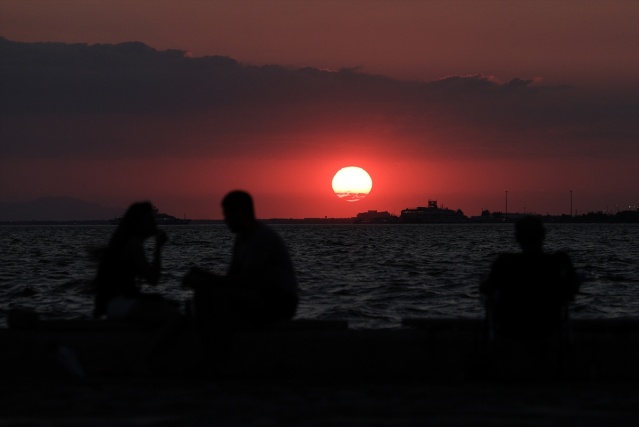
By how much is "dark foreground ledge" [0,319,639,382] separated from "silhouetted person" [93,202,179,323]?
0.23 m

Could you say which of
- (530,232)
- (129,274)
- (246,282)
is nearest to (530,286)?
(530,232)

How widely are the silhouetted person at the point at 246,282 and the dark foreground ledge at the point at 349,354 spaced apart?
0.20 metres

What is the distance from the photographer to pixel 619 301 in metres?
26.4

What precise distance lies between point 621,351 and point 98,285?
447cm

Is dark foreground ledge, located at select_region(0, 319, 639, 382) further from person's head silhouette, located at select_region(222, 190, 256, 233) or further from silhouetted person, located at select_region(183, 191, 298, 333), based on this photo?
person's head silhouette, located at select_region(222, 190, 256, 233)

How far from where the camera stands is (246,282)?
8.60m

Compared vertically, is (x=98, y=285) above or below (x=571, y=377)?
above

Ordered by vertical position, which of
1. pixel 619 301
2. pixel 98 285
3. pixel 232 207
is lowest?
pixel 619 301

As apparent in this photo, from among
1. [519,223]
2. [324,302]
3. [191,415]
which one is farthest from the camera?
[324,302]

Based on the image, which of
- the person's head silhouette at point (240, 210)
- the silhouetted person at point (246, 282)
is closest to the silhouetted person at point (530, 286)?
the silhouetted person at point (246, 282)

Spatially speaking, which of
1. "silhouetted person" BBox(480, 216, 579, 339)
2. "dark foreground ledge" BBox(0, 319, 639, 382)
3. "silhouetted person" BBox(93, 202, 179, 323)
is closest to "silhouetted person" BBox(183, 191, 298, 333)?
"dark foreground ledge" BBox(0, 319, 639, 382)

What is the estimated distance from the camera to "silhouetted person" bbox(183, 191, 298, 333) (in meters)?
8.48

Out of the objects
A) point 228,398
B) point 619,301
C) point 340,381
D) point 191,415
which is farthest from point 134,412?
point 619,301

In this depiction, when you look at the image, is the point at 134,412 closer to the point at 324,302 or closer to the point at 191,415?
the point at 191,415
